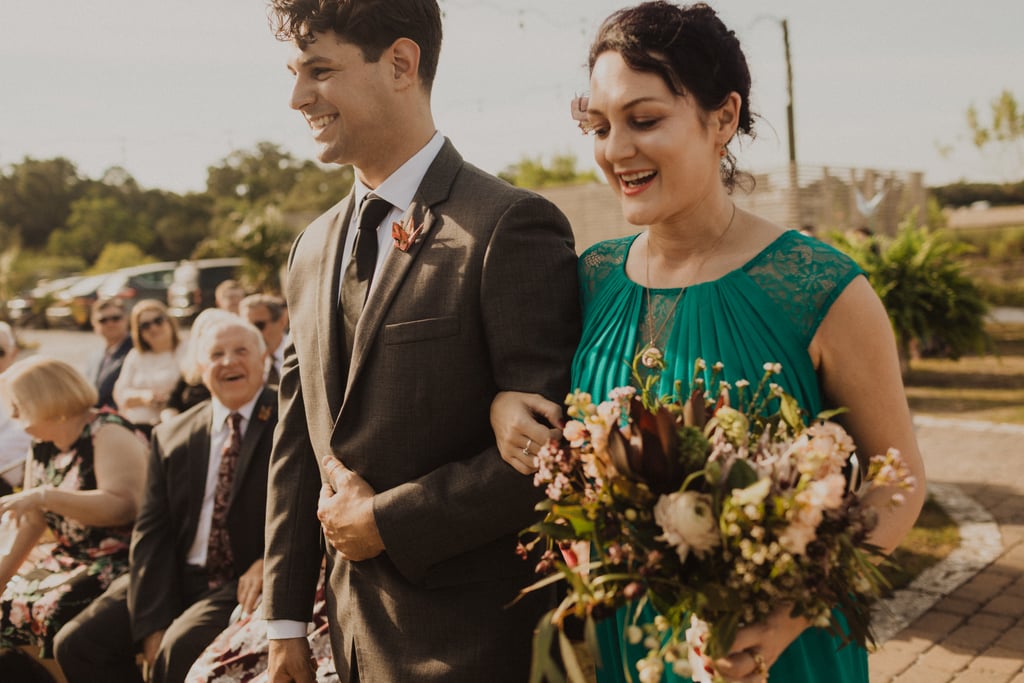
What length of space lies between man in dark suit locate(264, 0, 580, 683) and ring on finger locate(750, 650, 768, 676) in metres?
0.68

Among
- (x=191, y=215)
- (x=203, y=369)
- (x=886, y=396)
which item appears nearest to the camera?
(x=886, y=396)

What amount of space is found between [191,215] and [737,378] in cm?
5207

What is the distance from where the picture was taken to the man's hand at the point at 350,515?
2.23 m

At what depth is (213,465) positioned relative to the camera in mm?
4293

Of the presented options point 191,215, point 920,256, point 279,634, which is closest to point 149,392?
point 279,634

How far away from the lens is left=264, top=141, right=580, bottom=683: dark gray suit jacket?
218 cm

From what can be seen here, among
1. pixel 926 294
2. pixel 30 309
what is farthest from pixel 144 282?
pixel 926 294

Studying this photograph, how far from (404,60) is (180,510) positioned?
2682 mm

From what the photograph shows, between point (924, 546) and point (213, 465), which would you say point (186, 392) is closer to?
point (213, 465)

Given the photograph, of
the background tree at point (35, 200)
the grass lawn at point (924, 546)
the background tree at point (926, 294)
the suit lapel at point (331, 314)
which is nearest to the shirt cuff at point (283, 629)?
the suit lapel at point (331, 314)

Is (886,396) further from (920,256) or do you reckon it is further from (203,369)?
(920,256)

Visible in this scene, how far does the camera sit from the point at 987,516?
6996mm

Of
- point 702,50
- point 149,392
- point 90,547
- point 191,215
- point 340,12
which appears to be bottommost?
point 90,547

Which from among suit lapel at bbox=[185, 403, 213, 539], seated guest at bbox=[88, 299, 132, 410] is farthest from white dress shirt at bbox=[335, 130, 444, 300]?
seated guest at bbox=[88, 299, 132, 410]
